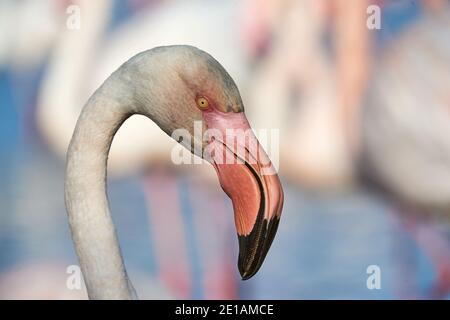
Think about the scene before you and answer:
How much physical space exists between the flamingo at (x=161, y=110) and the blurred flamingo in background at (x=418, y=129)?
1.66m

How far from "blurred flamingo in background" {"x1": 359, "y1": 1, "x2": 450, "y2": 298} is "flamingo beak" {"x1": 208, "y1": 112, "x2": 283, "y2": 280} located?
5.41 feet

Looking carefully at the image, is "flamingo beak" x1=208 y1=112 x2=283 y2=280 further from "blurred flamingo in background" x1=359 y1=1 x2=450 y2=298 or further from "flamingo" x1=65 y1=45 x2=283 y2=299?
"blurred flamingo in background" x1=359 y1=1 x2=450 y2=298

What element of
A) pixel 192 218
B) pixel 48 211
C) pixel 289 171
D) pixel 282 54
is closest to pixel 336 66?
pixel 282 54

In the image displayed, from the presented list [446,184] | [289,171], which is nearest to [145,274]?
[289,171]

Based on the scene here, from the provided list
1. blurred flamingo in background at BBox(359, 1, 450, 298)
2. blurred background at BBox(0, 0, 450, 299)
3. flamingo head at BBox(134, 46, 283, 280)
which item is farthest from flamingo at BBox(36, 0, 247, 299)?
flamingo head at BBox(134, 46, 283, 280)

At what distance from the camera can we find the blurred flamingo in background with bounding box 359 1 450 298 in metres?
3.28


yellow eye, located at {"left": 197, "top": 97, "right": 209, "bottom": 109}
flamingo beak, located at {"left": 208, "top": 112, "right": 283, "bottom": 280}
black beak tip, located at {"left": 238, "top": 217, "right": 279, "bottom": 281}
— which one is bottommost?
black beak tip, located at {"left": 238, "top": 217, "right": 279, "bottom": 281}

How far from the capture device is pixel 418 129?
3.28m

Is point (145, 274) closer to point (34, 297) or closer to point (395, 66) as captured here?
point (34, 297)

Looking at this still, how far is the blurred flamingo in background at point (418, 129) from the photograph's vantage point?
3275 millimetres

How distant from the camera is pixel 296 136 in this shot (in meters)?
3.28

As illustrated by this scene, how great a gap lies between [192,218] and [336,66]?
942 millimetres
